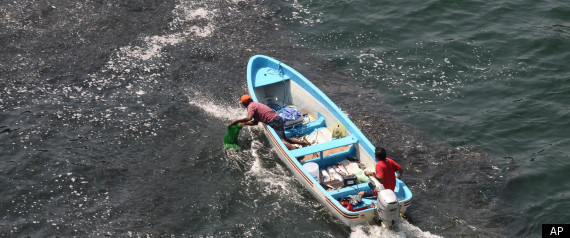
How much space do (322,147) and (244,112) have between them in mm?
4201

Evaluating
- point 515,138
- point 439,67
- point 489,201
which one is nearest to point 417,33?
point 439,67

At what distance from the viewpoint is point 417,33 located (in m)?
21.0

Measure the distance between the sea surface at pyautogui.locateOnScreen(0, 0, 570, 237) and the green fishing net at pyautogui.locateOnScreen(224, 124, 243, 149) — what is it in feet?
0.74

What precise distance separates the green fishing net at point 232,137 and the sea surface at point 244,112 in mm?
225

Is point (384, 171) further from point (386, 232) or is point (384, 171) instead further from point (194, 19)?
point (194, 19)

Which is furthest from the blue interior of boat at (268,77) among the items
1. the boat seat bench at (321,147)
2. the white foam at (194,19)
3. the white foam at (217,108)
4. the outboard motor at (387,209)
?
the outboard motor at (387,209)

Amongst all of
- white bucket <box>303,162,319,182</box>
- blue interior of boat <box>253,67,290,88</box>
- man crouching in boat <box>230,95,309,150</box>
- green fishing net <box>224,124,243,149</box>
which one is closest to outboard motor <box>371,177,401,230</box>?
white bucket <box>303,162,319,182</box>

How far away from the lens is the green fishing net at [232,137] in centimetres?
1546

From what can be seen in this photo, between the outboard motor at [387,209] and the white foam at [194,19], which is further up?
the white foam at [194,19]

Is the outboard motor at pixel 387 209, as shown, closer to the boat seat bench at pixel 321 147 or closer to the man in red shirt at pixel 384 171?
the man in red shirt at pixel 384 171

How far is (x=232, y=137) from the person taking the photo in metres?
15.6

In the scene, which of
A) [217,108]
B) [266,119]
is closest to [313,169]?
[266,119]

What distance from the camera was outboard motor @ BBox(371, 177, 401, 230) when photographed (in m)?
12.0

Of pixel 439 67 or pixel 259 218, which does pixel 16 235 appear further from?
pixel 439 67
